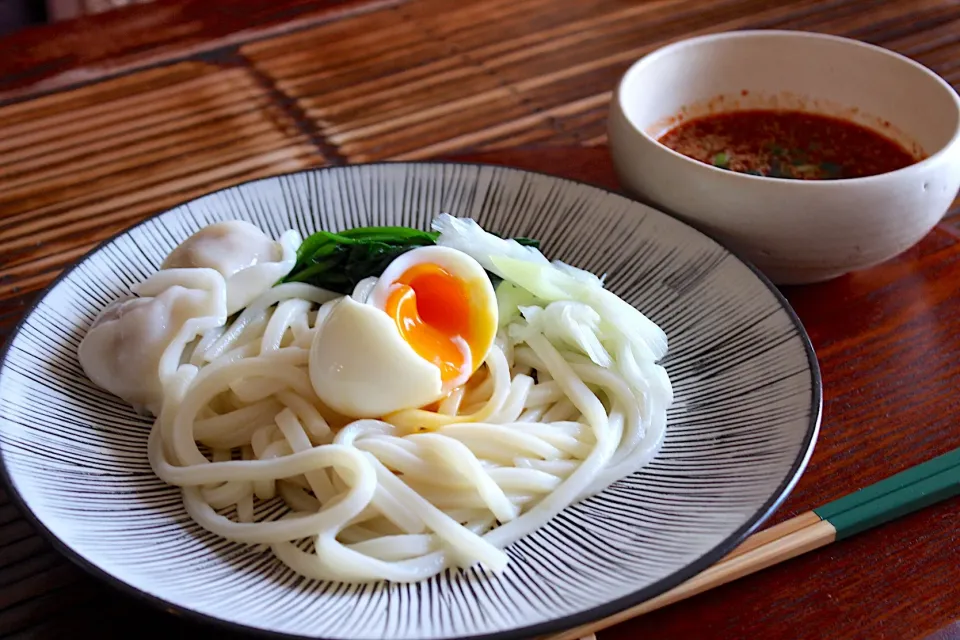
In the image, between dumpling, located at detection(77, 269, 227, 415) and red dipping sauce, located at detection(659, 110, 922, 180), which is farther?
red dipping sauce, located at detection(659, 110, 922, 180)

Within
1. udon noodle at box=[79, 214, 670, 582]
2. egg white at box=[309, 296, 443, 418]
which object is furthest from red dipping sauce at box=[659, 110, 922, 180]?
egg white at box=[309, 296, 443, 418]

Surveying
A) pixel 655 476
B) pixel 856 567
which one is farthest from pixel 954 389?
pixel 655 476

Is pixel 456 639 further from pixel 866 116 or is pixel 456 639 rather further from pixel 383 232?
pixel 866 116

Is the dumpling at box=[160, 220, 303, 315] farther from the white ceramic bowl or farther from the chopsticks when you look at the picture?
the chopsticks

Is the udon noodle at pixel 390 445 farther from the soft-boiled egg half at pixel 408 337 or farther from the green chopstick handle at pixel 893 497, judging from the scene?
the green chopstick handle at pixel 893 497

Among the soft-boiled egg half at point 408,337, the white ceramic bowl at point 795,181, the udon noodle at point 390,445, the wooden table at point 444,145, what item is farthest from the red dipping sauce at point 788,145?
the soft-boiled egg half at point 408,337

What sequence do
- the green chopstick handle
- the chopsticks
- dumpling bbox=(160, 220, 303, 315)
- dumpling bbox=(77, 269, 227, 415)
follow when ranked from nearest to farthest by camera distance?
the chopsticks
the green chopstick handle
dumpling bbox=(77, 269, 227, 415)
dumpling bbox=(160, 220, 303, 315)

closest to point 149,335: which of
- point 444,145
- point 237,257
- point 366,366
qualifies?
point 237,257
